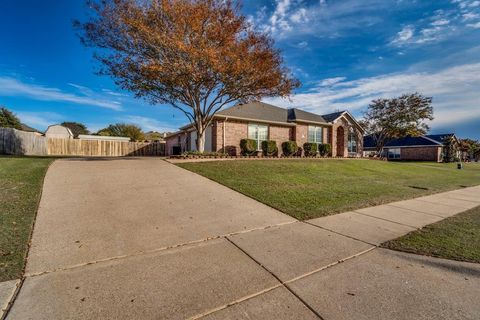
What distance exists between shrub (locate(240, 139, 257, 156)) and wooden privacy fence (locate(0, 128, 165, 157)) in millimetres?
15516

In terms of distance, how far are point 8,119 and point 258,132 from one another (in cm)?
4256

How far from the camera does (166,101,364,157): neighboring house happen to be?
59.9 feet

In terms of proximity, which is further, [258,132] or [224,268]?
[258,132]

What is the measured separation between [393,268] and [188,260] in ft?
9.34

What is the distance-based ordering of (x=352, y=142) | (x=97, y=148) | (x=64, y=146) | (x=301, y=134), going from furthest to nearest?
1. (x=352, y=142)
2. (x=97, y=148)
3. (x=64, y=146)
4. (x=301, y=134)

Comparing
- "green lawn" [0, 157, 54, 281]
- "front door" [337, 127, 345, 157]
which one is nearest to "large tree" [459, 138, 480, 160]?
"front door" [337, 127, 345, 157]

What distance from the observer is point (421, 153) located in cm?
4275

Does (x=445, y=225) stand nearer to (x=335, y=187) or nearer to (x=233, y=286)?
(x=335, y=187)

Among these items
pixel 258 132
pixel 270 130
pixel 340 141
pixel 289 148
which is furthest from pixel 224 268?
pixel 340 141

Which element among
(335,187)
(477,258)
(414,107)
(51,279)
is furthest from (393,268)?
(414,107)

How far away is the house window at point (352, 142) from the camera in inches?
1099

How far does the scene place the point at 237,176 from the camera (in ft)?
32.3

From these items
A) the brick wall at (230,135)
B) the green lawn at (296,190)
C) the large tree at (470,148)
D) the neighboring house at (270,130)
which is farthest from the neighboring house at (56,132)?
the large tree at (470,148)

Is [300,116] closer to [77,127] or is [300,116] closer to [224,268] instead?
[224,268]
